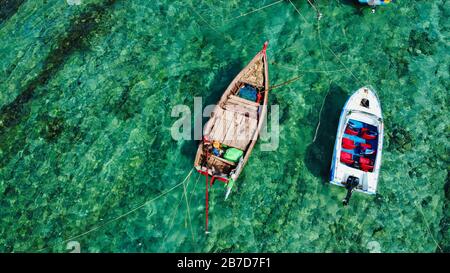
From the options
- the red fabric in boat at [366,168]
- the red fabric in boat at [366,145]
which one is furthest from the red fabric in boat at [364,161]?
the red fabric in boat at [366,145]

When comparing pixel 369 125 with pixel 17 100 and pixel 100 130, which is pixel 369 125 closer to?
pixel 100 130

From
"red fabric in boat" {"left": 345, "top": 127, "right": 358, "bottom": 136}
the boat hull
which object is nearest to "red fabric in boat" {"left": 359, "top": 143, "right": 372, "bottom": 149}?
the boat hull

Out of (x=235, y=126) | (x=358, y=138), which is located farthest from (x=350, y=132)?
(x=235, y=126)

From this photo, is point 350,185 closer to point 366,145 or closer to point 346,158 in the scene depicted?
point 346,158

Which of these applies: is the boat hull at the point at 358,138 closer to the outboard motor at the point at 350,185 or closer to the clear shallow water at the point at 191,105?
the outboard motor at the point at 350,185

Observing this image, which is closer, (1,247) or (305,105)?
(1,247)
